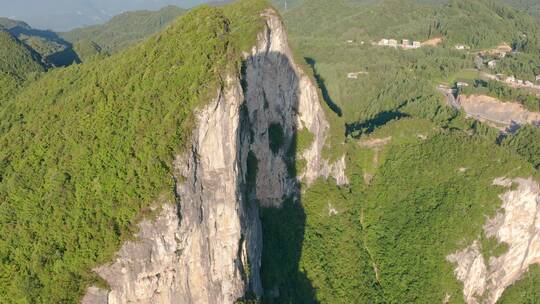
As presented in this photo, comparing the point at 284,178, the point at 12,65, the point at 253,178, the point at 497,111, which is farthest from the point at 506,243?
the point at 12,65

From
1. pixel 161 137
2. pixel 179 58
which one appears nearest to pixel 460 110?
pixel 179 58

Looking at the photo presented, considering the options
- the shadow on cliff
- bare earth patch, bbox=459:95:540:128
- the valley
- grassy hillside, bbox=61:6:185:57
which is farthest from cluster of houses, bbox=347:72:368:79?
grassy hillside, bbox=61:6:185:57

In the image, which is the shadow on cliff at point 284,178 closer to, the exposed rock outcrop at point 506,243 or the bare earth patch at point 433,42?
the exposed rock outcrop at point 506,243

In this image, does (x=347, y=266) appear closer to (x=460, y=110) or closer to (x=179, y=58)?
(x=179, y=58)

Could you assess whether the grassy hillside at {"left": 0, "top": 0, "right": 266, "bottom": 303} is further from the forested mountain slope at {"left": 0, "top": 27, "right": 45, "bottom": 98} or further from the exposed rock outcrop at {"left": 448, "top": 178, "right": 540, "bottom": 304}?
the exposed rock outcrop at {"left": 448, "top": 178, "right": 540, "bottom": 304}

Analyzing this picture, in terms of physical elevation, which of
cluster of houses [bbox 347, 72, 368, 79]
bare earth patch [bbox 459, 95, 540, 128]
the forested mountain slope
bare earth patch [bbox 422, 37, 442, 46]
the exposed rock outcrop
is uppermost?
the forested mountain slope
